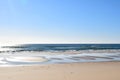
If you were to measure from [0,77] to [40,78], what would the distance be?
179 cm

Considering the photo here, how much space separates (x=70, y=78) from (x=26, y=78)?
1925 mm

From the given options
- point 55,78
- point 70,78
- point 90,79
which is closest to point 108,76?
point 90,79

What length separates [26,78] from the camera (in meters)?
9.26

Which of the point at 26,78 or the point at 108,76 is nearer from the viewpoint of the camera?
the point at 26,78

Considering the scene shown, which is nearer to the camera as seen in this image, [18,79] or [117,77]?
[18,79]

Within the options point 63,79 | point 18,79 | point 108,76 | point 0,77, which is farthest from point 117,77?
point 0,77

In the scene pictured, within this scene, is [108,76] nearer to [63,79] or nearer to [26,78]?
[63,79]

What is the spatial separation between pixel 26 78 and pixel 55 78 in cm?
126

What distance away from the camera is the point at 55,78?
935cm

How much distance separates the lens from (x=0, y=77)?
9445 millimetres

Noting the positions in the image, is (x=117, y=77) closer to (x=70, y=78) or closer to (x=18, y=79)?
(x=70, y=78)

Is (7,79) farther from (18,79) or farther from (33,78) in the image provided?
(33,78)

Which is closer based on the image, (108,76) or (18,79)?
(18,79)

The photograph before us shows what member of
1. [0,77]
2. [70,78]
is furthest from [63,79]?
[0,77]
